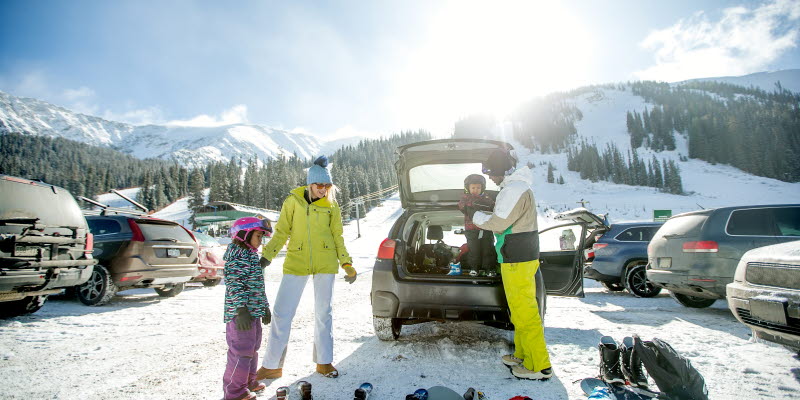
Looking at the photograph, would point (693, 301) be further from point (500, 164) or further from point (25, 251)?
point (25, 251)

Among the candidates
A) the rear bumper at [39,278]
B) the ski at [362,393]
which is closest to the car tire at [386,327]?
the ski at [362,393]

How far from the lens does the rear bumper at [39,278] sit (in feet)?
13.4

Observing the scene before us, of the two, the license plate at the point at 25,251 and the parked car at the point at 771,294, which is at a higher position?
the license plate at the point at 25,251

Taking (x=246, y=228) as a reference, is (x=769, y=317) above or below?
below

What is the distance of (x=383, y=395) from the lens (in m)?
2.61

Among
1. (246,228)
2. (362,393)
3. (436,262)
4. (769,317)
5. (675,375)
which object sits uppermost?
(246,228)

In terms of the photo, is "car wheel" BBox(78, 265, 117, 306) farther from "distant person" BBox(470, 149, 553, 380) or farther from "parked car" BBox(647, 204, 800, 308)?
"parked car" BBox(647, 204, 800, 308)

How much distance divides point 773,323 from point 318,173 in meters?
3.92

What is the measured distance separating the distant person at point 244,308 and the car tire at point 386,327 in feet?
4.26

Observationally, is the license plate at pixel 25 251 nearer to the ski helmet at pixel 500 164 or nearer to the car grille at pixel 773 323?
the ski helmet at pixel 500 164

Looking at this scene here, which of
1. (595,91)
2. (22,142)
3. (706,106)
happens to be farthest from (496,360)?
(22,142)

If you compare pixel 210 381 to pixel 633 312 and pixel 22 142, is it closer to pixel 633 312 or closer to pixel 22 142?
pixel 633 312

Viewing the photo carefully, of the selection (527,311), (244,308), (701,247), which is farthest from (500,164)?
(701,247)

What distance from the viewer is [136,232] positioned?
6199mm
